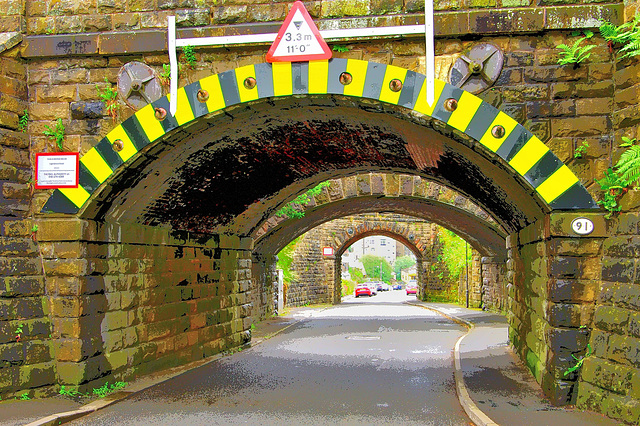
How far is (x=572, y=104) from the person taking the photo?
23.4 ft

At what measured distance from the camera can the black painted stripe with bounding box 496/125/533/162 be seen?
6.99 metres

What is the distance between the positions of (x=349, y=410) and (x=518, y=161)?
350 centimetres

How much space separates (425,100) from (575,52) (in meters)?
1.78

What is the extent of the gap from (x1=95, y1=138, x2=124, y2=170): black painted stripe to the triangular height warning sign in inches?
88.3

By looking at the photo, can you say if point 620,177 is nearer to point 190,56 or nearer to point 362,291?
point 190,56

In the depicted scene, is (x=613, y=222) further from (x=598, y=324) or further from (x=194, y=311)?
(x=194, y=311)

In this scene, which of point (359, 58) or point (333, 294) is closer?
point (359, 58)

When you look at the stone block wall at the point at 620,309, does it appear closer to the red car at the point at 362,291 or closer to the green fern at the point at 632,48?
the green fern at the point at 632,48

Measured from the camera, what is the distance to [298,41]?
285 inches

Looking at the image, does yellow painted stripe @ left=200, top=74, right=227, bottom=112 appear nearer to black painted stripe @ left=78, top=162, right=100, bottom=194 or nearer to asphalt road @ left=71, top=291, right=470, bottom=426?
black painted stripe @ left=78, top=162, right=100, bottom=194

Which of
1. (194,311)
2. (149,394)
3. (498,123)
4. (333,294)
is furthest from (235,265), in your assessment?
(333,294)

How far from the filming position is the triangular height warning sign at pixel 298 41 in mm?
7156

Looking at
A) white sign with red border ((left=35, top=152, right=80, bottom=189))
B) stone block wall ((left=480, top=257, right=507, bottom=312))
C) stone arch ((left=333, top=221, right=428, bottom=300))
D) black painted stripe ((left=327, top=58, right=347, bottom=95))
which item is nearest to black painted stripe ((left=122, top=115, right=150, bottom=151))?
white sign with red border ((left=35, top=152, right=80, bottom=189))

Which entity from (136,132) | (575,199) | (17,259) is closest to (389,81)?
(575,199)
